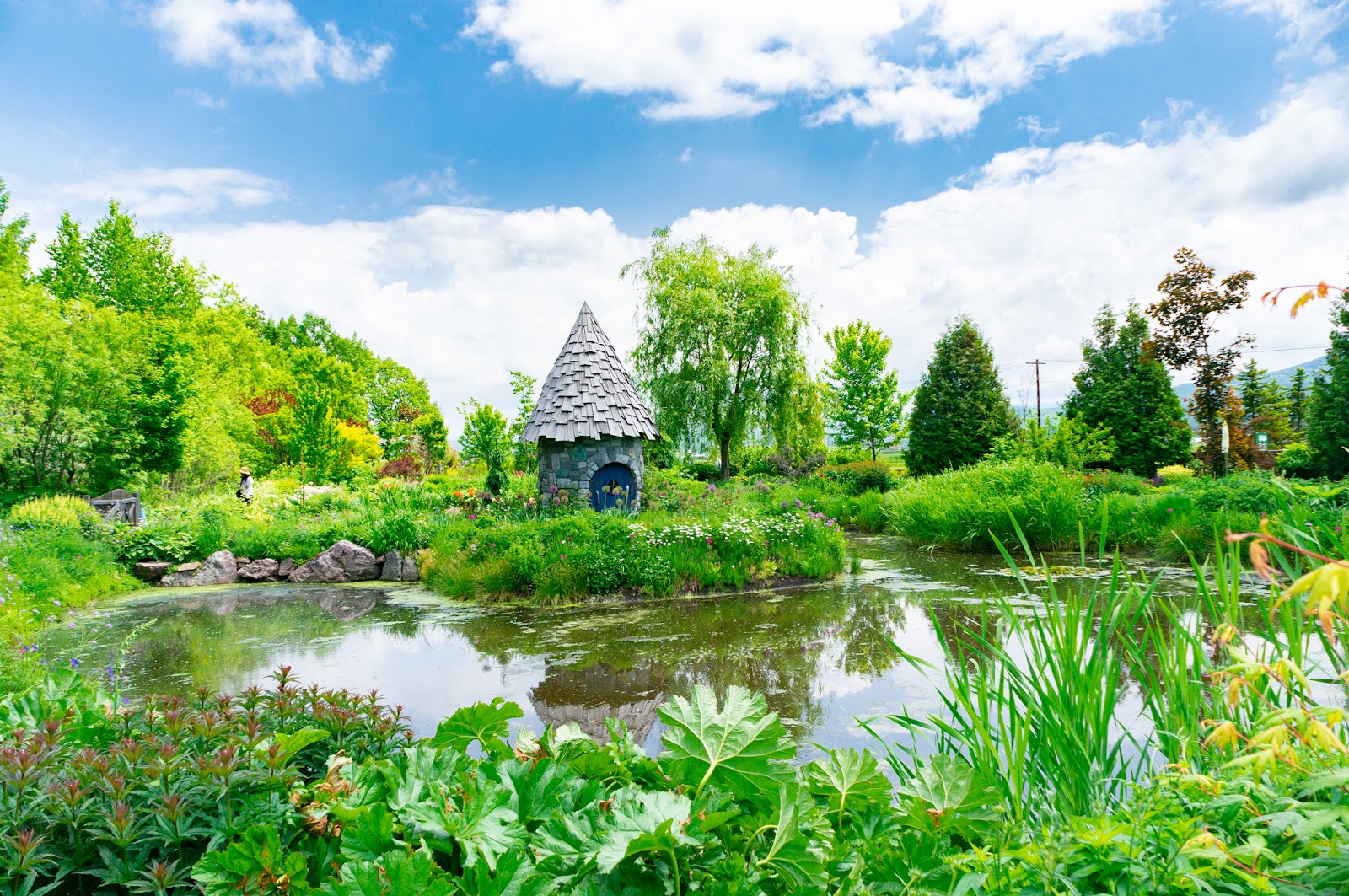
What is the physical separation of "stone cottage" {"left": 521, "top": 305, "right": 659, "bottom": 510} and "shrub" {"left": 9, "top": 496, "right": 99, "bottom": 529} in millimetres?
7001

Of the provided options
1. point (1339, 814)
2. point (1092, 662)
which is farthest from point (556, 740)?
point (1092, 662)

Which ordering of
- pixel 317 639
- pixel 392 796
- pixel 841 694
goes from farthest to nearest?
pixel 317 639
pixel 841 694
pixel 392 796

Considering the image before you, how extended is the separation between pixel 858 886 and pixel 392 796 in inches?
33.2

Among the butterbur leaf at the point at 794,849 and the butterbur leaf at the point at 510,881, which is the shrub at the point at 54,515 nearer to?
the butterbur leaf at the point at 510,881

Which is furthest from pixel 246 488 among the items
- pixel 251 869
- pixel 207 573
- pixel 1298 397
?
pixel 1298 397

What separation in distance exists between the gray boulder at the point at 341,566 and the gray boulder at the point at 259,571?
0.40 meters

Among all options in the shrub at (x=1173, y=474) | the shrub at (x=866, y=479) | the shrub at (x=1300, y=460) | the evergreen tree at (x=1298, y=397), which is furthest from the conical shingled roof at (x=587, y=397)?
the evergreen tree at (x=1298, y=397)

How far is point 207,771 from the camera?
1250 millimetres

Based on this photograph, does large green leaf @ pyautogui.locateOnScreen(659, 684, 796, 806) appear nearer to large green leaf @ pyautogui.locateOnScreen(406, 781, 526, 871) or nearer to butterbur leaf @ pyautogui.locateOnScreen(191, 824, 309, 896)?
large green leaf @ pyautogui.locateOnScreen(406, 781, 526, 871)

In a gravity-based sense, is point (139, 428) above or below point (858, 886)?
above

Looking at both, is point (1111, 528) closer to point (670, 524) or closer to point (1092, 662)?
point (670, 524)

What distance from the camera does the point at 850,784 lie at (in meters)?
1.46

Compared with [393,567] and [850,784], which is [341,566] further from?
[850,784]

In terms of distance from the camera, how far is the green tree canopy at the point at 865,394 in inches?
1213
